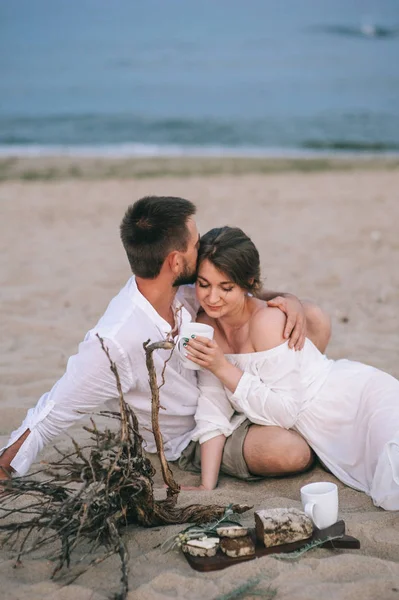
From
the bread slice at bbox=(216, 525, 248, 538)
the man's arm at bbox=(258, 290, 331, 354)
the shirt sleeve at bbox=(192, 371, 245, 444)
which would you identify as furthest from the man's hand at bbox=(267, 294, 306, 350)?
the bread slice at bbox=(216, 525, 248, 538)

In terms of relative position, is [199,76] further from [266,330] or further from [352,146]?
[266,330]

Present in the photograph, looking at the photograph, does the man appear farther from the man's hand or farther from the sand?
the sand

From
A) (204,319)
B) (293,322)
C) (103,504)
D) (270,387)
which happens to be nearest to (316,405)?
(270,387)

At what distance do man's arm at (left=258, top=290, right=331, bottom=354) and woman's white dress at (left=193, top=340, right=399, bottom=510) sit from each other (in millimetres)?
87

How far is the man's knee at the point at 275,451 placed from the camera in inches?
144

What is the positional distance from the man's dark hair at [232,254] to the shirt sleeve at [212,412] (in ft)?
1.69

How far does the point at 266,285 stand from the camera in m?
7.11

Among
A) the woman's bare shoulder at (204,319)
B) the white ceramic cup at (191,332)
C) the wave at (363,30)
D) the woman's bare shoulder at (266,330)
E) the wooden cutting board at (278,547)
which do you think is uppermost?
the wave at (363,30)

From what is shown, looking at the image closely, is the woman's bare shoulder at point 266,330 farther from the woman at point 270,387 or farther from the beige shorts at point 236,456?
the beige shorts at point 236,456

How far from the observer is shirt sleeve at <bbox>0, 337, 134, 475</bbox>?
3447 mm

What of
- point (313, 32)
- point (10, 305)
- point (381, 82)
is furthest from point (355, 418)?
point (313, 32)

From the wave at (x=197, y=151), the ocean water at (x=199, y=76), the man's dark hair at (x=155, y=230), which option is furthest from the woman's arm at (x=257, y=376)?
the ocean water at (x=199, y=76)

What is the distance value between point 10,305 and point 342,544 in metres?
4.21

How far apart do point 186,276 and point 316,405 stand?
2.97 ft
